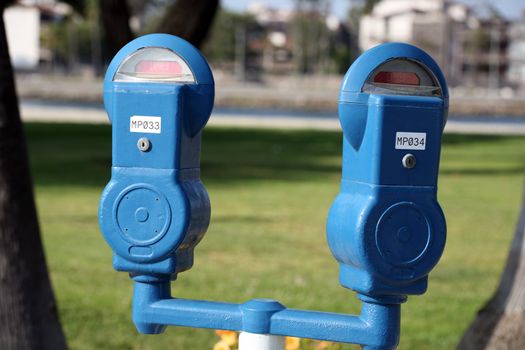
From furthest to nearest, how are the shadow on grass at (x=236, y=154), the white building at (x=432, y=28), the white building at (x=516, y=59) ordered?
the white building at (x=516, y=59) < the white building at (x=432, y=28) < the shadow on grass at (x=236, y=154)

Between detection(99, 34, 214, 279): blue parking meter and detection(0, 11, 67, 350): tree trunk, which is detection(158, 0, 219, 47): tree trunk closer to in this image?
detection(0, 11, 67, 350): tree trunk

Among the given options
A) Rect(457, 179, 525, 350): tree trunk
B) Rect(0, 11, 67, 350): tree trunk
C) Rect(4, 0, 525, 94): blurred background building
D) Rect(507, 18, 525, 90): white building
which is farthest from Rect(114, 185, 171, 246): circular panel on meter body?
Rect(507, 18, 525, 90): white building

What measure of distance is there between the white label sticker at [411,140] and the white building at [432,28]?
7289 centimetres

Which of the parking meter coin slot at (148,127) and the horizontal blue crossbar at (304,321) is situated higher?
the parking meter coin slot at (148,127)

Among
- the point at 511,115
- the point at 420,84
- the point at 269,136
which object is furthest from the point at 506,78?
the point at 420,84

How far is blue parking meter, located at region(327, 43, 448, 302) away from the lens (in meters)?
2.25

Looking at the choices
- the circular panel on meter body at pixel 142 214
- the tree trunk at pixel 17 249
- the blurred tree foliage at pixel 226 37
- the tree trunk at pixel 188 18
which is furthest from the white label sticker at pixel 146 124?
the blurred tree foliage at pixel 226 37

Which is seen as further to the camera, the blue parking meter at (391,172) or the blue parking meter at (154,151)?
the blue parking meter at (154,151)

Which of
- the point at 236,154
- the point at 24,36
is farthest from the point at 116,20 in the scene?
the point at 24,36

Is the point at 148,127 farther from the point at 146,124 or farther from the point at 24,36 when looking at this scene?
the point at 24,36

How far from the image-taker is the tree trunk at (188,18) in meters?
8.47

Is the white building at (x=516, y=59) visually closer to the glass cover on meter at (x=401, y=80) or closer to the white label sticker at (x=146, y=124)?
the glass cover on meter at (x=401, y=80)

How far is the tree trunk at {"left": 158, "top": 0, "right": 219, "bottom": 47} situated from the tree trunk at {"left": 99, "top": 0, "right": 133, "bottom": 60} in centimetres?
91

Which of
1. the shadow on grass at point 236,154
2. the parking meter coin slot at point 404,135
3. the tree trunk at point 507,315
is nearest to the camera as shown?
the parking meter coin slot at point 404,135
